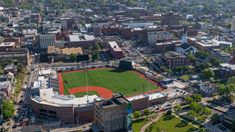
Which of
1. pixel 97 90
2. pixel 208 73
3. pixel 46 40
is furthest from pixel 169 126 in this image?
pixel 46 40

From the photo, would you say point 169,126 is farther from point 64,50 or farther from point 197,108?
point 64,50

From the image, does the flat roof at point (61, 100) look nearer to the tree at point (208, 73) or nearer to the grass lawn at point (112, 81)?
the grass lawn at point (112, 81)

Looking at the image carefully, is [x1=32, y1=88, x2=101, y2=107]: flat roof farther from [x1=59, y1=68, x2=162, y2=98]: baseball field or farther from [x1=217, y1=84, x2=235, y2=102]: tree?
[x1=217, y1=84, x2=235, y2=102]: tree

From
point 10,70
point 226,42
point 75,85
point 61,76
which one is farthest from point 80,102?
point 226,42

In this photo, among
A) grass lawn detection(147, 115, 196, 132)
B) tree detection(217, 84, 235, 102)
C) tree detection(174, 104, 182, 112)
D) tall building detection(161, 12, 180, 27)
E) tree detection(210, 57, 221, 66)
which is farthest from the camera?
tall building detection(161, 12, 180, 27)

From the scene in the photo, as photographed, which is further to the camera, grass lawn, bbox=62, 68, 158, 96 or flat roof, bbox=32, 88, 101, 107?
grass lawn, bbox=62, 68, 158, 96

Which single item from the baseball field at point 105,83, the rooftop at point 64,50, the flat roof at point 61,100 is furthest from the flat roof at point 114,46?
the flat roof at point 61,100

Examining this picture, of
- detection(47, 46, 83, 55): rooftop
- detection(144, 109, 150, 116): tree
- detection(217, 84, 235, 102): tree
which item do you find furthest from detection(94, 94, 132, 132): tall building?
detection(47, 46, 83, 55): rooftop

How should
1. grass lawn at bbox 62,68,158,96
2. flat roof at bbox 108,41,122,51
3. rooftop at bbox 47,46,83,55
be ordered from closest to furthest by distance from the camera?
grass lawn at bbox 62,68,158,96, rooftop at bbox 47,46,83,55, flat roof at bbox 108,41,122,51
